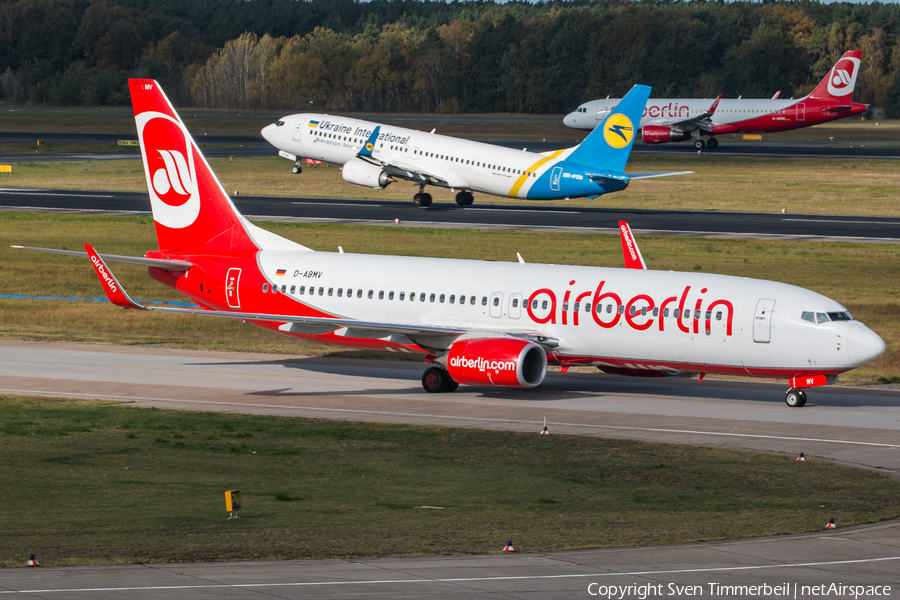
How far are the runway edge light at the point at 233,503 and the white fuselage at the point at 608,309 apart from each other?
51.1 feet

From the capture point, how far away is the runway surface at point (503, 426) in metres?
16.2

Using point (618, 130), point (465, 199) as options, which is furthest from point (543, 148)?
point (618, 130)

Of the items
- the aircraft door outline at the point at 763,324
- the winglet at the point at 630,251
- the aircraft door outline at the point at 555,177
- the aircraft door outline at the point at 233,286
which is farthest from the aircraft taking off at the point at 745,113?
the aircraft door outline at the point at 763,324

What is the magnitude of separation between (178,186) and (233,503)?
22396mm

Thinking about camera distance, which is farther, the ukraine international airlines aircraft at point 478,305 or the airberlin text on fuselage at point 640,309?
the airberlin text on fuselage at point 640,309

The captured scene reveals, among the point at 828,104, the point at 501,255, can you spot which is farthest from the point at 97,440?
the point at 828,104

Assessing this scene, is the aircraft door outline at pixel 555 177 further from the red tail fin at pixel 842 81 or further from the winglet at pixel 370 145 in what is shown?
the red tail fin at pixel 842 81

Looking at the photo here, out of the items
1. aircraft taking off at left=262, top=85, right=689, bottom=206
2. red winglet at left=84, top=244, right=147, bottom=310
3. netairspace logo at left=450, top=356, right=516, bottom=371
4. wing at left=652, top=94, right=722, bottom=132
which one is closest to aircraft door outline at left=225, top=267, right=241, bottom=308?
red winglet at left=84, top=244, right=147, bottom=310

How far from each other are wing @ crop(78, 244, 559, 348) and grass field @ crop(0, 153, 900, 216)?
172 feet

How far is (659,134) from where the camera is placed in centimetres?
13975

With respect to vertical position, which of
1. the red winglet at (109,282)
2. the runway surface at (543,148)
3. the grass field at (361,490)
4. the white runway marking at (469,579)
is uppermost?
the runway surface at (543,148)

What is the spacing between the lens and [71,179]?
10381 cm

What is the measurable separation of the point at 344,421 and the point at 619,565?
15227 mm

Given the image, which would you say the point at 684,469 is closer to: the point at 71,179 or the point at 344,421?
the point at 344,421
